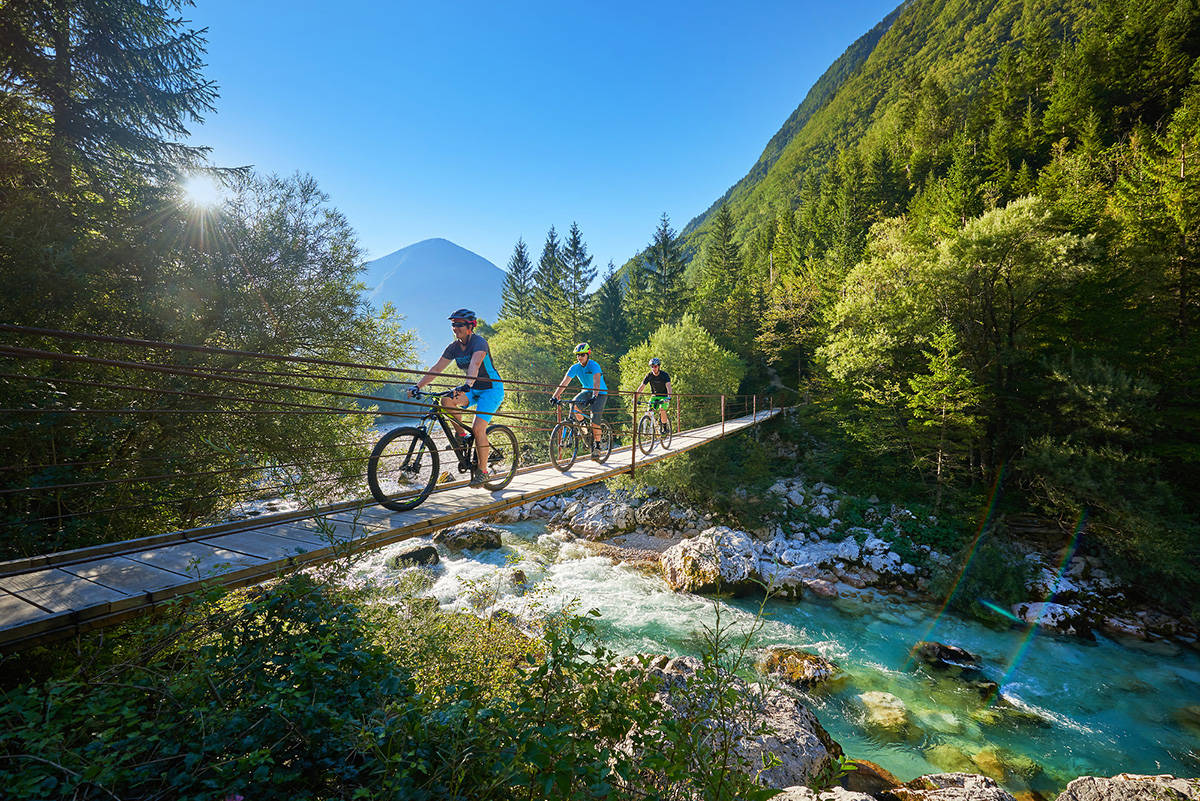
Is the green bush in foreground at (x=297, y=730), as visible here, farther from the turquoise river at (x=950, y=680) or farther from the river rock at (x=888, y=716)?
the river rock at (x=888, y=716)

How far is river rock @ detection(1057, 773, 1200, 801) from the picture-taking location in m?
3.48

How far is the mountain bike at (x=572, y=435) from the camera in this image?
557 centimetres

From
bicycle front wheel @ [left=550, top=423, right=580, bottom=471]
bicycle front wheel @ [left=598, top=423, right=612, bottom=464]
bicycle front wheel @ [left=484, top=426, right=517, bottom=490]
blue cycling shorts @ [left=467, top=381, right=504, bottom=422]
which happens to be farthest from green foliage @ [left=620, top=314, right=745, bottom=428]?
blue cycling shorts @ [left=467, top=381, right=504, bottom=422]

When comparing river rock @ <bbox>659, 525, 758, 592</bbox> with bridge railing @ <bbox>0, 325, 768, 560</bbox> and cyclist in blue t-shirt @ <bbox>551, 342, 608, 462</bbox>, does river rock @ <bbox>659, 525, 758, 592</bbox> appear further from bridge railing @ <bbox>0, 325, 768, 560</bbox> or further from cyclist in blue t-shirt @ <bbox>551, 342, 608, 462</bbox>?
bridge railing @ <bbox>0, 325, 768, 560</bbox>

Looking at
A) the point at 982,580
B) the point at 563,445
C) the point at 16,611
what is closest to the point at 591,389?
the point at 563,445

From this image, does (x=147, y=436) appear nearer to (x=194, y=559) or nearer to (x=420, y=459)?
(x=420, y=459)

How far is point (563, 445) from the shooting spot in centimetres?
572

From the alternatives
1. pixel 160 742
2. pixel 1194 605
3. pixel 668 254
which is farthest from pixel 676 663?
pixel 668 254

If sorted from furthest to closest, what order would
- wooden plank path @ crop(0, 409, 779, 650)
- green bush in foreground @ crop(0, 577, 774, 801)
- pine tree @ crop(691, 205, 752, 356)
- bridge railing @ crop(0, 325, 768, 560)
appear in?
pine tree @ crop(691, 205, 752, 356) < bridge railing @ crop(0, 325, 768, 560) < wooden plank path @ crop(0, 409, 779, 650) < green bush in foreground @ crop(0, 577, 774, 801)

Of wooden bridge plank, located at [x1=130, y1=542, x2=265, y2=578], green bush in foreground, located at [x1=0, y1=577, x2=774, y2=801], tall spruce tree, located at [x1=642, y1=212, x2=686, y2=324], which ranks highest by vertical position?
tall spruce tree, located at [x1=642, y1=212, x2=686, y2=324]

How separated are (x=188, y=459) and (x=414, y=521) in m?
4.10

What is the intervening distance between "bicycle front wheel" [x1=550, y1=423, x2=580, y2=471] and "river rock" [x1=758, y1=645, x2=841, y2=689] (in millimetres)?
5015

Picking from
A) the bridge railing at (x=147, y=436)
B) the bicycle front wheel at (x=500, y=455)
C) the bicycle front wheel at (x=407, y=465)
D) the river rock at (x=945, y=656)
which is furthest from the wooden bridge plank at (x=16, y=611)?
the river rock at (x=945, y=656)

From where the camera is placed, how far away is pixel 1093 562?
34.0 ft
